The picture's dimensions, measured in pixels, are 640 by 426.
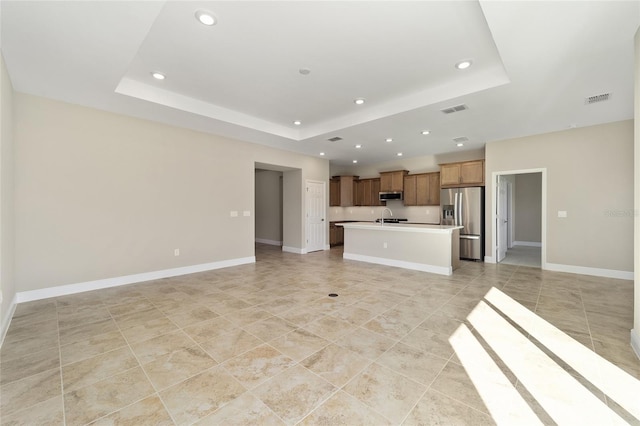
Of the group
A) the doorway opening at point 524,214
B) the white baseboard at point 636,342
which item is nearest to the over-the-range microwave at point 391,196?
the doorway opening at point 524,214

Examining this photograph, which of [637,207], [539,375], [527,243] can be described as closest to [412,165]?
[527,243]

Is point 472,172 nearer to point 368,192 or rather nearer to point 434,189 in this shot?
point 434,189

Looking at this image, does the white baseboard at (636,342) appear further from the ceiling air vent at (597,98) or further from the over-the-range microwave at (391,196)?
the over-the-range microwave at (391,196)

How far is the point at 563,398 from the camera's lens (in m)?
1.76

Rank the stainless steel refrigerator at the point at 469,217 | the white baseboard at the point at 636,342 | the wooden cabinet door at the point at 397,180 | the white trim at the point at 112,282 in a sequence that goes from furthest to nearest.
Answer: the wooden cabinet door at the point at 397,180, the stainless steel refrigerator at the point at 469,217, the white trim at the point at 112,282, the white baseboard at the point at 636,342

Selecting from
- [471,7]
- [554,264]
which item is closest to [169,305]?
[471,7]

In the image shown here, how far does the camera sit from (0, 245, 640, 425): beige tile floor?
165 cm

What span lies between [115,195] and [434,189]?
24.4 ft

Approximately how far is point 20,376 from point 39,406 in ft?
1.82

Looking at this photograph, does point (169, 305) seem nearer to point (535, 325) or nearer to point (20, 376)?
point (20, 376)

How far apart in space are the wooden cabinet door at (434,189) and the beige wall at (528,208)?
360 centimetres

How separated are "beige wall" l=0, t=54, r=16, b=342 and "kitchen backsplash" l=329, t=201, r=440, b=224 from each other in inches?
289

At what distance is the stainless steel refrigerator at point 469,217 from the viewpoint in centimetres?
631

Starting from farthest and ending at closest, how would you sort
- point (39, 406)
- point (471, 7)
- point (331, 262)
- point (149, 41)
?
point (331, 262), point (149, 41), point (471, 7), point (39, 406)
